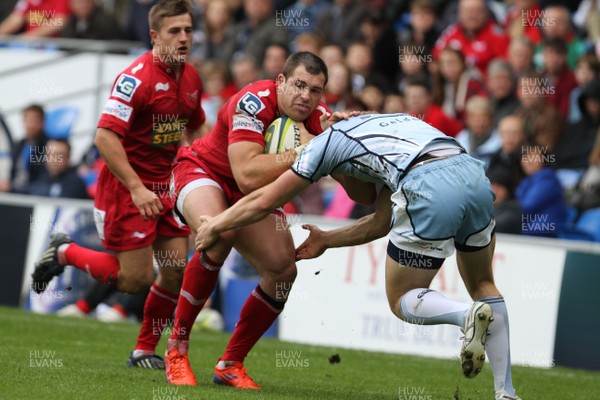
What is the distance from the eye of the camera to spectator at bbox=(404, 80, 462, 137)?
13.8 m

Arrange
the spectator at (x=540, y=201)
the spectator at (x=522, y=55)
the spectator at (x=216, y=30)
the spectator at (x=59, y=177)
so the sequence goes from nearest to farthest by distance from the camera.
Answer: the spectator at (x=540, y=201) → the spectator at (x=522, y=55) → the spectator at (x=59, y=177) → the spectator at (x=216, y=30)

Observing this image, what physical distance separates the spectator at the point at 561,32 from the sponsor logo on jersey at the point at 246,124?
7.37 metres

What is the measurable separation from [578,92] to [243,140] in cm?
742

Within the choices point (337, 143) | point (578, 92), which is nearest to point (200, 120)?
point (337, 143)

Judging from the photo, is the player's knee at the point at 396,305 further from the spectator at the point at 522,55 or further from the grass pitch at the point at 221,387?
the spectator at the point at 522,55

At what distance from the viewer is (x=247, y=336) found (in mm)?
7805

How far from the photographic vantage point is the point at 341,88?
1479cm

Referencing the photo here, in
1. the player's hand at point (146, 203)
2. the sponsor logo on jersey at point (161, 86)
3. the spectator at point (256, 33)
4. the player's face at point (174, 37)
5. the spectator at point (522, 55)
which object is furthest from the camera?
the spectator at point (256, 33)

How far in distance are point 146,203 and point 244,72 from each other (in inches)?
309

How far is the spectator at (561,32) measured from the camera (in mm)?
13727

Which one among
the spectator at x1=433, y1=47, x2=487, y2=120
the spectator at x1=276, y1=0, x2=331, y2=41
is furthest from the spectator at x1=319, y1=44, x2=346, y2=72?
the spectator at x1=433, y1=47, x2=487, y2=120

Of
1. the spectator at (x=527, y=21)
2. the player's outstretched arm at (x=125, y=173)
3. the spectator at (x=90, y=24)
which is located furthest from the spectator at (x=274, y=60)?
the player's outstretched arm at (x=125, y=173)

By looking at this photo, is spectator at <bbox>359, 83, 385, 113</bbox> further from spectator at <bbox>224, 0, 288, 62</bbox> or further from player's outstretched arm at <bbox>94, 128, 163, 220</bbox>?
player's outstretched arm at <bbox>94, 128, 163, 220</bbox>

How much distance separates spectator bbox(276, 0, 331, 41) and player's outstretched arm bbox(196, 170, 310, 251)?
9.79 meters
